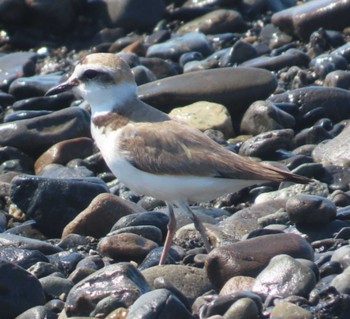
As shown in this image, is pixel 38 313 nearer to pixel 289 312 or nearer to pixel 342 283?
pixel 289 312

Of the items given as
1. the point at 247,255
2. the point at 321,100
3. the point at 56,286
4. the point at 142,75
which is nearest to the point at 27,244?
the point at 56,286

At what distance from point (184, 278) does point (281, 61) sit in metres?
5.92

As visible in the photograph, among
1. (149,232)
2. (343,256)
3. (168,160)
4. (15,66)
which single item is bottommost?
(15,66)

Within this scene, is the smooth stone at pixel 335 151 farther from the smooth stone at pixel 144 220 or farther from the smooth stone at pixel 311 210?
the smooth stone at pixel 144 220

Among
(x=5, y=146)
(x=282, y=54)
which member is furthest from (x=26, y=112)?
(x=282, y=54)

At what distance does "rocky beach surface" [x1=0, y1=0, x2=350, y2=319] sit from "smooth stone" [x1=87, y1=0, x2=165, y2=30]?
0.7 inches

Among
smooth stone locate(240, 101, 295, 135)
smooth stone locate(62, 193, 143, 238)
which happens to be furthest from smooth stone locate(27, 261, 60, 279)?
smooth stone locate(240, 101, 295, 135)

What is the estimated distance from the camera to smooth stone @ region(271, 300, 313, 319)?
219 inches

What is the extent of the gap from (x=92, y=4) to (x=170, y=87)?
436 cm

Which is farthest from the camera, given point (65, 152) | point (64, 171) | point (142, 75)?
point (142, 75)

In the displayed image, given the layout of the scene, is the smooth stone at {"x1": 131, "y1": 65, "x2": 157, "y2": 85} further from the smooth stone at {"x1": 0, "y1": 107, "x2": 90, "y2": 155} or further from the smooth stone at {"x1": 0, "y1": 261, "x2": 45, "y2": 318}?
the smooth stone at {"x1": 0, "y1": 261, "x2": 45, "y2": 318}

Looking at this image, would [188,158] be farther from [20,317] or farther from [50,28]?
[50,28]

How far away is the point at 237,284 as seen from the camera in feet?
20.6

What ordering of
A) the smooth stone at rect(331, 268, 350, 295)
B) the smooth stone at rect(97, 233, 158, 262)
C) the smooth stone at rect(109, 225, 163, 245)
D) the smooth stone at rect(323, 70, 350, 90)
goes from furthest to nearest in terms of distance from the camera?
the smooth stone at rect(323, 70, 350, 90) → the smooth stone at rect(109, 225, 163, 245) → the smooth stone at rect(97, 233, 158, 262) → the smooth stone at rect(331, 268, 350, 295)
